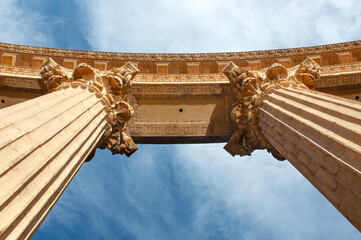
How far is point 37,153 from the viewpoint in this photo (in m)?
8.09

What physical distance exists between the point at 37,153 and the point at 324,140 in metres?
6.62

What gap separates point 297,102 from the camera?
11836 millimetres

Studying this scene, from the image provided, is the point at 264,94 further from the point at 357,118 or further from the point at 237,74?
the point at 357,118

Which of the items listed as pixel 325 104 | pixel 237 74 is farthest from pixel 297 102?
pixel 237 74

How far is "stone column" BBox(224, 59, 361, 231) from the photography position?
7.63 meters

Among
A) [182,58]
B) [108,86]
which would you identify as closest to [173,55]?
Result: [182,58]

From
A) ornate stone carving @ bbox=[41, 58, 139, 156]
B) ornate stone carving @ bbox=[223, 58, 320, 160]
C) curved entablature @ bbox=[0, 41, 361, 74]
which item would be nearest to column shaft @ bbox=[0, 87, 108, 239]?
ornate stone carving @ bbox=[41, 58, 139, 156]

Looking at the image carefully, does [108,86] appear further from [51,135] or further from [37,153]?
[37,153]

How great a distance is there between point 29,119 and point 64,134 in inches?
46.4

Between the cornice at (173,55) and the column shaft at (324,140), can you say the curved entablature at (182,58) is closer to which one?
the cornice at (173,55)

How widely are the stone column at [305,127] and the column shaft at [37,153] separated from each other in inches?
244

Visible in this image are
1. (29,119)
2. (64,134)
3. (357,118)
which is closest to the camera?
(357,118)

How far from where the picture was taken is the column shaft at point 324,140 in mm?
7430

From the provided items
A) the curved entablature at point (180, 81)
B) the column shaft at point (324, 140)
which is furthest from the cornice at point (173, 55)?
the column shaft at point (324, 140)
